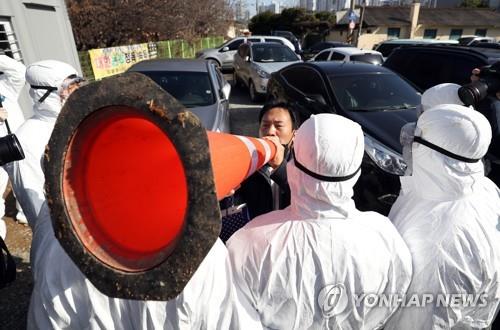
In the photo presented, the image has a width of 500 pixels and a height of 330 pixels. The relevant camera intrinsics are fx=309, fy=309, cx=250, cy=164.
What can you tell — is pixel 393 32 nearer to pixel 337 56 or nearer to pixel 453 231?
pixel 337 56

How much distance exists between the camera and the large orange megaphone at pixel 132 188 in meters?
0.70

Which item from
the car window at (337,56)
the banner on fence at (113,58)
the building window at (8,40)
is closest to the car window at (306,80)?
the car window at (337,56)

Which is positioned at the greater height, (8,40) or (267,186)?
(8,40)

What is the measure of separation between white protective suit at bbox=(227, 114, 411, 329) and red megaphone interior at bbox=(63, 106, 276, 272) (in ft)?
1.36

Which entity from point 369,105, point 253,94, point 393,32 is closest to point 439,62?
point 369,105

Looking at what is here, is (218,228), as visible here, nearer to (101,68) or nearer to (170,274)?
(170,274)

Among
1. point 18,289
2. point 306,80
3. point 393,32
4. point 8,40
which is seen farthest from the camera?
point 393,32

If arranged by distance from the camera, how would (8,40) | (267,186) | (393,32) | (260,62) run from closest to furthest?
(267,186), (8,40), (260,62), (393,32)

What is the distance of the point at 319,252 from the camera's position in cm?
113

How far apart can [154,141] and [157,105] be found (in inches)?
6.9

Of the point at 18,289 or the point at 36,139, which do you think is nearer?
the point at 36,139

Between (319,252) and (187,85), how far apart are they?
4.53m

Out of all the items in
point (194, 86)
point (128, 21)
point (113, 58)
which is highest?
point (128, 21)

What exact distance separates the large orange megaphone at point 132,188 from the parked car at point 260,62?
877 centimetres
